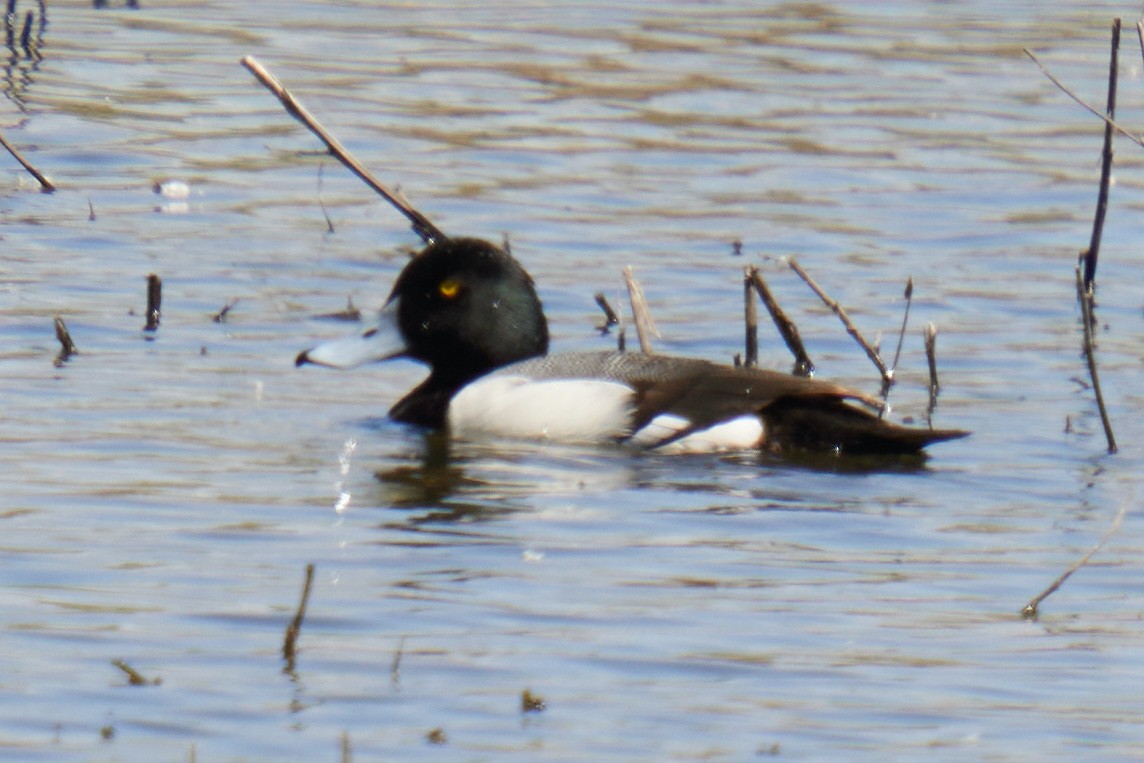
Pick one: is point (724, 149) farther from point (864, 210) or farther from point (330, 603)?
point (330, 603)

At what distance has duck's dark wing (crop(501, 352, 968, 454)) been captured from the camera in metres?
9.30

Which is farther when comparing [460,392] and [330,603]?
[460,392]

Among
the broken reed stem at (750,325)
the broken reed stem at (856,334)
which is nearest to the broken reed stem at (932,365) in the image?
the broken reed stem at (856,334)

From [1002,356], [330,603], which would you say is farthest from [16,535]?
[1002,356]

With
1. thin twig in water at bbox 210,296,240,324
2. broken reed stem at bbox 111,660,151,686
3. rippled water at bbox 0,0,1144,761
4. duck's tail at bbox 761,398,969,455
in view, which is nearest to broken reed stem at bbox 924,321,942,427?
rippled water at bbox 0,0,1144,761

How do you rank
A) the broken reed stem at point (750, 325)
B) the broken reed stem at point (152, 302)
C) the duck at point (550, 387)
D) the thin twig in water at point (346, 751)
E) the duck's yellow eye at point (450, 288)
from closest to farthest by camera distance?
the thin twig in water at point (346, 751)
the duck at point (550, 387)
the duck's yellow eye at point (450, 288)
the broken reed stem at point (750, 325)
the broken reed stem at point (152, 302)

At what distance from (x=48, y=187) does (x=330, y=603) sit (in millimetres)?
8127

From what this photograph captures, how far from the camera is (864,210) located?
15.4 m

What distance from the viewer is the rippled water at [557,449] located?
6.25 metres

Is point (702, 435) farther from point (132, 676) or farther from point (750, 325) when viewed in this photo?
point (132, 676)

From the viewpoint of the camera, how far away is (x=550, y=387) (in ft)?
32.1

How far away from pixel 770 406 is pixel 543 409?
86cm

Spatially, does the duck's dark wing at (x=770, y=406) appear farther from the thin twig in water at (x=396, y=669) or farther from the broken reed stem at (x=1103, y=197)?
the thin twig in water at (x=396, y=669)

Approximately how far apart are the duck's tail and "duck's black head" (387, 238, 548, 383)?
139 cm
